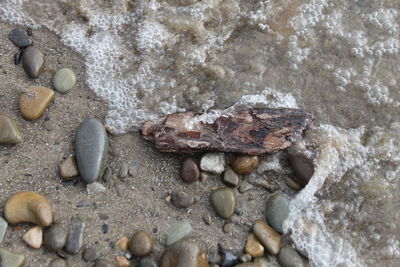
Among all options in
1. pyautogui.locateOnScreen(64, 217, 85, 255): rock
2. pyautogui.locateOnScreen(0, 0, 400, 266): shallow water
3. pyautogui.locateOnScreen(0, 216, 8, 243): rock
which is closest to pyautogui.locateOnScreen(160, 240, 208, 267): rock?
pyautogui.locateOnScreen(64, 217, 85, 255): rock

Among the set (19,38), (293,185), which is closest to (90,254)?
(293,185)

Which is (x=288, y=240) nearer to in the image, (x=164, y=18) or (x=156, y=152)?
(x=156, y=152)

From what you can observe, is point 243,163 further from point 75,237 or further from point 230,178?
point 75,237

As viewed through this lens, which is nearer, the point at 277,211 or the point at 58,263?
the point at 58,263

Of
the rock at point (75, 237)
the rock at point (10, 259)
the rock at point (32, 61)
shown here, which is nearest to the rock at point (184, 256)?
the rock at point (75, 237)

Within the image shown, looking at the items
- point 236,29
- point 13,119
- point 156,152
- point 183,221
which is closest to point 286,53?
point 236,29

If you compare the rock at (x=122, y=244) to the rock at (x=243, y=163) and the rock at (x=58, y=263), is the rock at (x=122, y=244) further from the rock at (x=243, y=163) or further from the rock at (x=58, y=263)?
the rock at (x=243, y=163)

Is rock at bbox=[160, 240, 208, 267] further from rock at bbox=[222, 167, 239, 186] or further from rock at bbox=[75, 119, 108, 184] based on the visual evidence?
rock at bbox=[75, 119, 108, 184]
